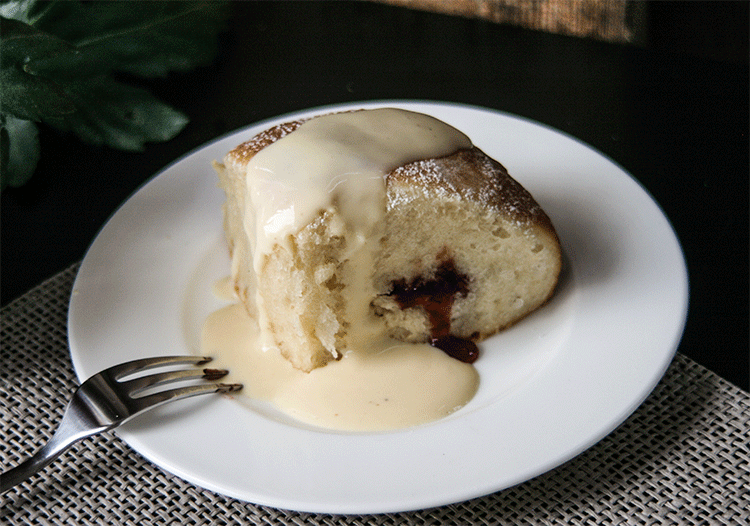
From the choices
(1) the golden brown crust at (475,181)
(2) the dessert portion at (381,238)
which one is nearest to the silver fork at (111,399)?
(2) the dessert portion at (381,238)

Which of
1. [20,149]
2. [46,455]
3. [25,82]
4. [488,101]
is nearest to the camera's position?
[46,455]

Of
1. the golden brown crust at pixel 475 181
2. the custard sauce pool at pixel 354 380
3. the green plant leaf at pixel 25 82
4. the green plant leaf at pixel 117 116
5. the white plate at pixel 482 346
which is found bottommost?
the custard sauce pool at pixel 354 380

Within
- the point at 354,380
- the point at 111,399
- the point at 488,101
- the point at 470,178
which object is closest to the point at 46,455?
the point at 111,399

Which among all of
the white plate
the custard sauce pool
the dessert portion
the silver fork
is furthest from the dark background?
the silver fork

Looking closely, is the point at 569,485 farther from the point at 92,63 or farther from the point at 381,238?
the point at 92,63

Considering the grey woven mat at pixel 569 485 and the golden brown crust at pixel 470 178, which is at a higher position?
the golden brown crust at pixel 470 178

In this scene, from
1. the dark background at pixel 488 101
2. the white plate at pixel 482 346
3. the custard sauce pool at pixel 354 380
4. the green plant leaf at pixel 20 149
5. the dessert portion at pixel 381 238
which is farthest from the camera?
the dark background at pixel 488 101

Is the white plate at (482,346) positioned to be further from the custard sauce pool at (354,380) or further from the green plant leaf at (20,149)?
the green plant leaf at (20,149)

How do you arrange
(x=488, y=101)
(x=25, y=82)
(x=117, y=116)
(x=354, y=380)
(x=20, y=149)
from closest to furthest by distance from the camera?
1. (x=354, y=380)
2. (x=25, y=82)
3. (x=20, y=149)
4. (x=117, y=116)
5. (x=488, y=101)
